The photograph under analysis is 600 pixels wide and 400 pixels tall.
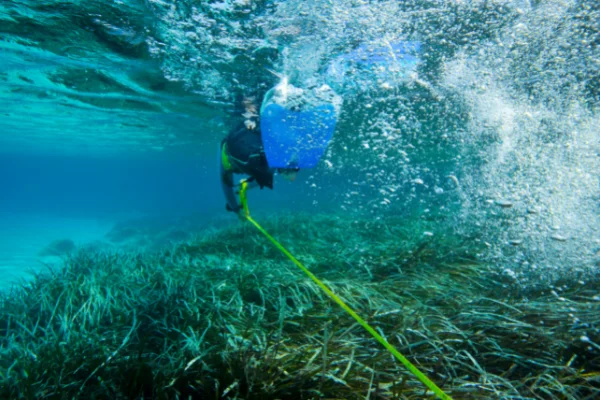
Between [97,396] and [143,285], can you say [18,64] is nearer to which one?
[143,285]

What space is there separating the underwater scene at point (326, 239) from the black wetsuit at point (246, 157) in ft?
0.12

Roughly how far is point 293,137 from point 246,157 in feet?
2.76

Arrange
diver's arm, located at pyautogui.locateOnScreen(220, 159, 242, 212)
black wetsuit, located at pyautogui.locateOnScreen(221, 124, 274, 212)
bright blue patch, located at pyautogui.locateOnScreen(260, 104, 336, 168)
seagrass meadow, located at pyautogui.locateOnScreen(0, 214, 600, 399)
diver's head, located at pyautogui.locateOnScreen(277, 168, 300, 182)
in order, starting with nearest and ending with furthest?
seagrass meadow, located at pyautogui.locateOnScreen(0, 214, 600, 399) < bright blue patch, located at pyautogui.locateOnScreen(260, 104, 336, 168) < black wetsuit, located at pyautogui.locateOnScreen(221, 124, 274, 212) < diver's head, located at pyautogui.locateOnScreen(277, 168, 300, 182) < diver's arm, located at pyautogui.locateOnScreen(220, 159, 242, 212)

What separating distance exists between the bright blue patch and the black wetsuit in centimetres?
23

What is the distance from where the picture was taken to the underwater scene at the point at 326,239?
2354mm

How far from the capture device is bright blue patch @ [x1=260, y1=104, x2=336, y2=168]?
4516 millimetres

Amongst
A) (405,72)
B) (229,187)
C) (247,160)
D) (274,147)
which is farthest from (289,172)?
(405,72)

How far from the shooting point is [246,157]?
186 inches

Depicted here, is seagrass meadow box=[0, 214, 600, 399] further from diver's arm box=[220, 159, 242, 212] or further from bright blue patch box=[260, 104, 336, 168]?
bright blue patch box=[260, 104, 336, 168]

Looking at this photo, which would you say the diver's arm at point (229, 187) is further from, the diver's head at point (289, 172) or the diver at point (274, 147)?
the diver's head at point (289, 172)

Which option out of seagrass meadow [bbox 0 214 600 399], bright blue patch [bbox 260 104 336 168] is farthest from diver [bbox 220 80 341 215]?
seagrass meadow [bbox 0 214 600 399]

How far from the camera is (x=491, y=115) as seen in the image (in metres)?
11.7

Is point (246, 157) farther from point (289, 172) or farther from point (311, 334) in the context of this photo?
point (311, 334)

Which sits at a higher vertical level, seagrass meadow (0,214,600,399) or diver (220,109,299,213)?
diver (220,109,299,213)
